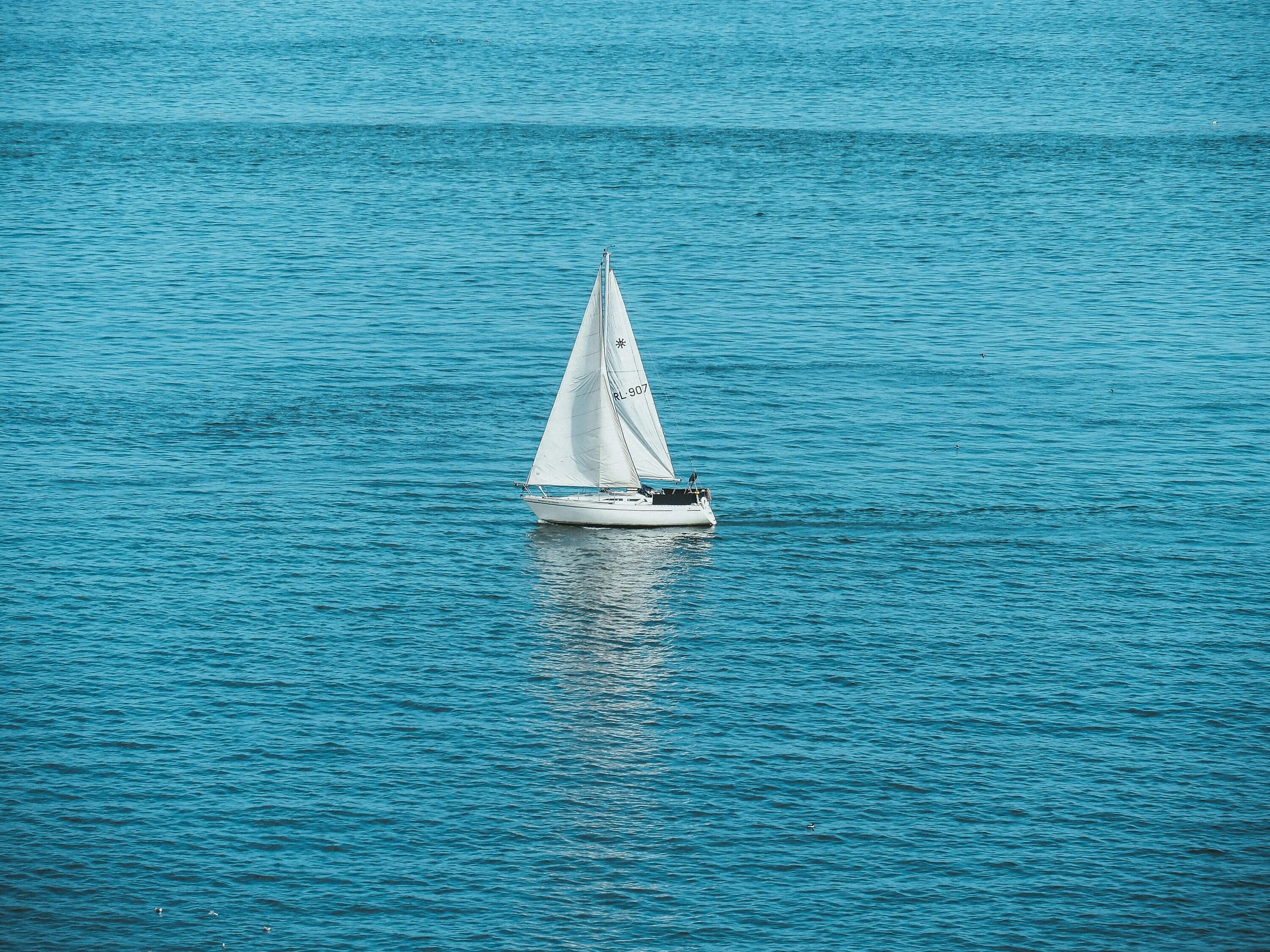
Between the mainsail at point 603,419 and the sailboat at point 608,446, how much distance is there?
5 cm

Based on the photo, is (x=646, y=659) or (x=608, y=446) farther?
(x=608, y=446)

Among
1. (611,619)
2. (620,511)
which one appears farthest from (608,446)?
(611,619)

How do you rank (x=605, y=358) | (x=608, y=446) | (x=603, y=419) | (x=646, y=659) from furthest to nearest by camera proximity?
1. (x=608, y=446)
2. (x=603, y=419)
3. (x=605, y=358)
4. (x=646, y=659)

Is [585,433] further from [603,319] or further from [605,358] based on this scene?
[603,319]

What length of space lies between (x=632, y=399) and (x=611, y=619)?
19.6m

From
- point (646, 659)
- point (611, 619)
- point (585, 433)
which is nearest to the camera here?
point (646, 659)

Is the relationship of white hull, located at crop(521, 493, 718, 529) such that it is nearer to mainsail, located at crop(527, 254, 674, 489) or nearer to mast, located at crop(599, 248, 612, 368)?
mainsail, located at crop(527, 254, 674, 489)

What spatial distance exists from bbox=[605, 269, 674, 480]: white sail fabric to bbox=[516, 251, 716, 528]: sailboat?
0.21 feet

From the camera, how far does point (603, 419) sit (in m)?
127

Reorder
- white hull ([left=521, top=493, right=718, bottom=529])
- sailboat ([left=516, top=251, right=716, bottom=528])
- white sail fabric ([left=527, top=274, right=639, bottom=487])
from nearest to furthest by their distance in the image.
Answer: sailboat ([left=516, top=251, right=716, bottom=528])
white hull ([left=521, top=493, right=718, bottom=529])
white sail fabric ([left=527, top=274, right=639, bottom=487])

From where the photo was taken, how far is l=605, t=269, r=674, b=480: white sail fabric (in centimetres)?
12506

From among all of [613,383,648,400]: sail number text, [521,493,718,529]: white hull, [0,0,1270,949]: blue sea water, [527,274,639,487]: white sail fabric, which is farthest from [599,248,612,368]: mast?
[0,0,1270,949]: blue sea water

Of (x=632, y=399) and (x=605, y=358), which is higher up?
(x=605, y=358)

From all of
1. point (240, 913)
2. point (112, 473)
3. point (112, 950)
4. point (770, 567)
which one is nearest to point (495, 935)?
point (240, 913)
